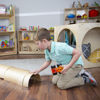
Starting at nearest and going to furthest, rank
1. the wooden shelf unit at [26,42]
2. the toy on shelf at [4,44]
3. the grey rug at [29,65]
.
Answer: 1. the grey rug at [29,65]
2. the toy on shelf at [4,44]
3. the wooden shelf unit at [26,42]

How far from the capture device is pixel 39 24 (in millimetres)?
4219

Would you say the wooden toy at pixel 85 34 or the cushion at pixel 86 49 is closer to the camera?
the wooden toy at pixel 85 34

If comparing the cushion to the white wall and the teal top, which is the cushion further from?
the white wall

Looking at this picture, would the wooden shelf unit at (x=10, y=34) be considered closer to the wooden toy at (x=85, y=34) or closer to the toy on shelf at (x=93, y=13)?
the wooden toy at (x=85, y=34)

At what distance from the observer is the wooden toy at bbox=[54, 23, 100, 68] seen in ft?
6.47

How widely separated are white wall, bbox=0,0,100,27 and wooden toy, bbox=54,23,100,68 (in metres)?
1.67

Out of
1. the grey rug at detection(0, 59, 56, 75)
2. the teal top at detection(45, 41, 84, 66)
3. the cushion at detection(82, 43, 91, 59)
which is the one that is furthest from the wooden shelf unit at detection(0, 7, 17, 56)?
the teal top at detection(45, 41, 84, 66)

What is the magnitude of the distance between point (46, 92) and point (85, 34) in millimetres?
1275

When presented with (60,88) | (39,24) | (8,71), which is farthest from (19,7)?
(60,88)

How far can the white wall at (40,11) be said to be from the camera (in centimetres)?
417

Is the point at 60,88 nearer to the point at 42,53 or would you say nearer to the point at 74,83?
the point at 74,83

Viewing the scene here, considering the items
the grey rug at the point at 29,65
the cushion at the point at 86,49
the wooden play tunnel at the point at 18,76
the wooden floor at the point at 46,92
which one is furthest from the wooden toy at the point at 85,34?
the wooden play tunnel at the point at 18,76

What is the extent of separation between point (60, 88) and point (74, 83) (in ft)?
0.50

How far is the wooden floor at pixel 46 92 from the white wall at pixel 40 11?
3021 mm
